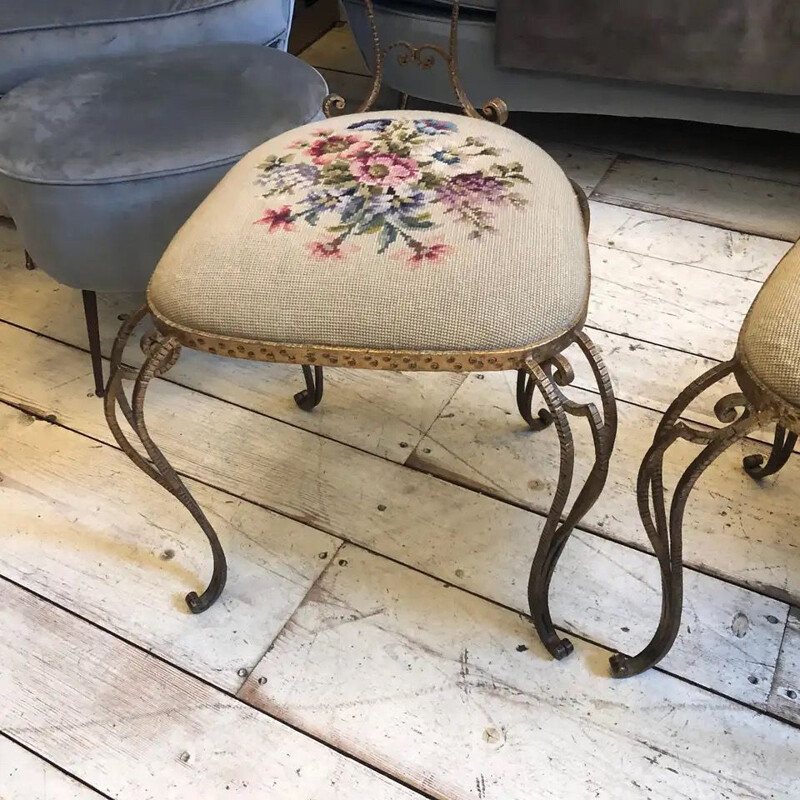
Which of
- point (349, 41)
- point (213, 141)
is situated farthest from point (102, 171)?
point (349, 41)

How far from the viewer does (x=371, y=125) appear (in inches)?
36.1

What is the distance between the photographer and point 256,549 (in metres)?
1.02

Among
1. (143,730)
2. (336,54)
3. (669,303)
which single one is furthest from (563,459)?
(336,54)

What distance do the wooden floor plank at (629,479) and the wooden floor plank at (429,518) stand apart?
0.04ft

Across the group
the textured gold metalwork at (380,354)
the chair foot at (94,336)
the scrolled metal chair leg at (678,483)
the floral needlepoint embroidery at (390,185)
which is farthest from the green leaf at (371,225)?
the chair foot at (94,336)

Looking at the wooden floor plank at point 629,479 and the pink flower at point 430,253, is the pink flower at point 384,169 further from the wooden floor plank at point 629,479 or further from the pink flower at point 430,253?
the wooden floor plank at point 629,479

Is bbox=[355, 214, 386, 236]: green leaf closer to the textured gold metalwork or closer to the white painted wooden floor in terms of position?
the textured gold metalwork

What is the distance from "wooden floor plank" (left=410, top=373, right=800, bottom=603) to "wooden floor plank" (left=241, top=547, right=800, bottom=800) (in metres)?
0.18

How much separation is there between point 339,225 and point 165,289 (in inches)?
6.6

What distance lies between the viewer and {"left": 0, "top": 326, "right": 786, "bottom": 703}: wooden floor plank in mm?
912

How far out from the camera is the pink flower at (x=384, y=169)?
81 centimetres

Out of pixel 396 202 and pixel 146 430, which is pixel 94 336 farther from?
pixel 396 202

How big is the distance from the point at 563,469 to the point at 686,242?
0.90 meters

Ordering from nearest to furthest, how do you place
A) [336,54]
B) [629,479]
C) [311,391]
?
[629,479], [311,391], [336,54]
